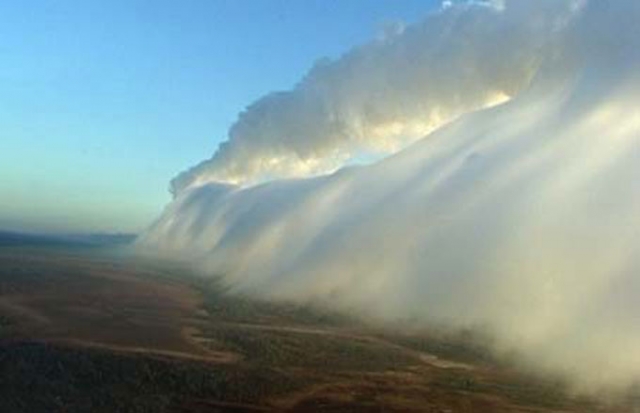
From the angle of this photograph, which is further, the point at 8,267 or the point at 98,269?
the point at 98,269

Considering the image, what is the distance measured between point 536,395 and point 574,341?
3028 centimetres

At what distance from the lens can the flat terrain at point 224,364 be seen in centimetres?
6500

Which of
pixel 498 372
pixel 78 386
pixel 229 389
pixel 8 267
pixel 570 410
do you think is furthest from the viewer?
pixel 8 267

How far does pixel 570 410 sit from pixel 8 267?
120 metres

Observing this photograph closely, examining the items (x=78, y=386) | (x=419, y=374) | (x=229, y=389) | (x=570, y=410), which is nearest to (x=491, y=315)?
(x=419, y=374)

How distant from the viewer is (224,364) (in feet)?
264

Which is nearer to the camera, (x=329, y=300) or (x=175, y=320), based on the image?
(x=175, y=320)

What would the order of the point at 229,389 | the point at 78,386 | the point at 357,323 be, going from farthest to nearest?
the point at 357,323 → the point at 229,389 → the point at 78,386

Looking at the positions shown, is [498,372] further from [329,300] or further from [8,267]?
[8,267]

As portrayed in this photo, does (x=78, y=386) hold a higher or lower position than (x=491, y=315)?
lower

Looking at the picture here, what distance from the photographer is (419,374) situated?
86562 millimetres

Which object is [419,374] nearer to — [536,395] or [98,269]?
[536,395]

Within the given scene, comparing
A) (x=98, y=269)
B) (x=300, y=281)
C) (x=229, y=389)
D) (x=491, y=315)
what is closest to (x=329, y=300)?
(x=300, y=281)

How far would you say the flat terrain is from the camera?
213 ft
